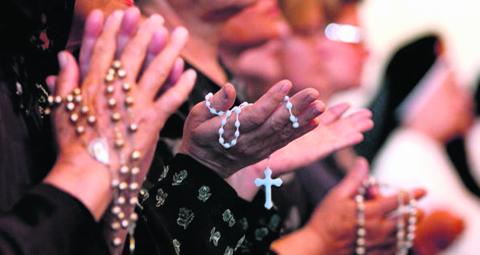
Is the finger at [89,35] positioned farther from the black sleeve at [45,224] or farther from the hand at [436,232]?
the hand at [436,232]

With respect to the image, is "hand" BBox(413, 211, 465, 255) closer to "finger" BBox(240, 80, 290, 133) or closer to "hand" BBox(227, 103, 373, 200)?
"hand" BBox(227, 103, 373, 200)

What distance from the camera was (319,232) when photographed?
1.06m

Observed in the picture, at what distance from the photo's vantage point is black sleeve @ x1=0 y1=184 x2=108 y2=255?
0.54 metres

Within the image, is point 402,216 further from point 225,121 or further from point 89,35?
point 89,35

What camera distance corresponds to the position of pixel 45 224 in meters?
0.55

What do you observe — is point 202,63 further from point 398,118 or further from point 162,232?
point 398,118

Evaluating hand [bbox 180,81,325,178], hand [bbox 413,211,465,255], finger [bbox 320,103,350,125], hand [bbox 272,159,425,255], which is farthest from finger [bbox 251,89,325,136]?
hand [bbox 413,211,465,255]

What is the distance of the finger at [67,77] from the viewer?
0.61 meters

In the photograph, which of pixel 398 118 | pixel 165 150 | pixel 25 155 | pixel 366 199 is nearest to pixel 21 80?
pixel 25 155

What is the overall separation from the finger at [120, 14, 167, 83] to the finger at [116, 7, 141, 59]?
0.03 ft

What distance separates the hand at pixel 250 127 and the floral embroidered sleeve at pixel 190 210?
0.02m

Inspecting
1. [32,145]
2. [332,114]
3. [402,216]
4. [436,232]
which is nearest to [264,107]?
[32,145]

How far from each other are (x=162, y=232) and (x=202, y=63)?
33 cm

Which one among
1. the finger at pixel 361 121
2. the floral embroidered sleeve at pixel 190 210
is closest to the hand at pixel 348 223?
the finger at pixel 361 121
